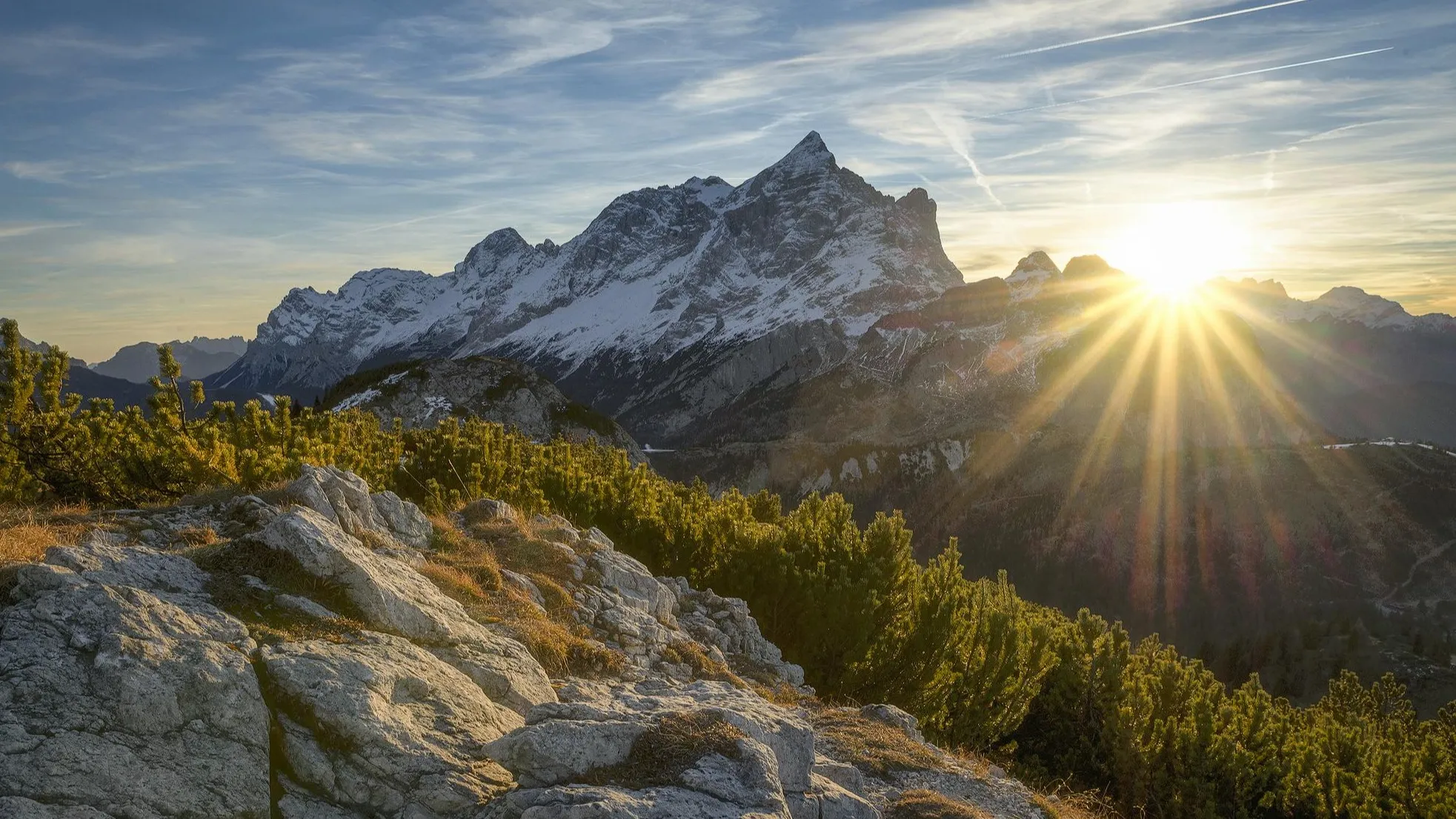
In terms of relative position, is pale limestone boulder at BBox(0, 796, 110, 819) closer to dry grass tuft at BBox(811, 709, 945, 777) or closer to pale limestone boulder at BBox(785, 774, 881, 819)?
pale limestone boulder at BBox(785, 774, 881, 819)

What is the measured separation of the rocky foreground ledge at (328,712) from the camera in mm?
7973

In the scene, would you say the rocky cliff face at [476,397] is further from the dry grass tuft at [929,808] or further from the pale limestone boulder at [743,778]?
the pale limestone boulder at [743,778]

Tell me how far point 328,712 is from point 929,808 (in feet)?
26.1

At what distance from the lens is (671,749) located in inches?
378

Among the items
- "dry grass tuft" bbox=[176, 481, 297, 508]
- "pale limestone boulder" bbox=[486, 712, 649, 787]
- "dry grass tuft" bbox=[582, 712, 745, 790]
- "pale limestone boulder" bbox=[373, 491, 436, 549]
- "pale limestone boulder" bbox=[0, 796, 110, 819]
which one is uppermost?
"dry grass tuft" bbox=[176, 481, 297, 508]

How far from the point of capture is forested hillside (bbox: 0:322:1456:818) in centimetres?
2472

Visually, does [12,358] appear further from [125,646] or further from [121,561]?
[125,646]

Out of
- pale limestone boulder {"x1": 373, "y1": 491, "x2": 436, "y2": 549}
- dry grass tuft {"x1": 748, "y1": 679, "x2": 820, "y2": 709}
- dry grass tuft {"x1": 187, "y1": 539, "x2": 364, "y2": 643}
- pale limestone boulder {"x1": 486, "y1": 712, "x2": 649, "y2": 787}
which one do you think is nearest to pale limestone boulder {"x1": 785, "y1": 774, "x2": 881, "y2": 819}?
pale limestone boulder {"x1": 486, "y1": 712, "x2": 649, "y2": 787}

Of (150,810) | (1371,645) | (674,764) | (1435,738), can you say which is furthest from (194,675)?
(1371,645)

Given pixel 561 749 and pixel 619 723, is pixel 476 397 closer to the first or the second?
pixel 619 723

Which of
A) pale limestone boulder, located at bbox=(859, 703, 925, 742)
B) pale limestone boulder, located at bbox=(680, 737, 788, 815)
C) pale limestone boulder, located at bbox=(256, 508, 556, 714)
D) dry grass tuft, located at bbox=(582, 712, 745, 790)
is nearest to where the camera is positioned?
pale limestone boulder, located at bbox=(680, 737, 788, 815)

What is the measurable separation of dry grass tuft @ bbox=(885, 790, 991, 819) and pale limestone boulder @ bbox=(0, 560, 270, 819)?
7.87 metres

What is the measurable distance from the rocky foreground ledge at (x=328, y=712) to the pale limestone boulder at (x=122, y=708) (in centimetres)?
2

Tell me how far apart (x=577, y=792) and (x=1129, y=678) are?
2786 cm
